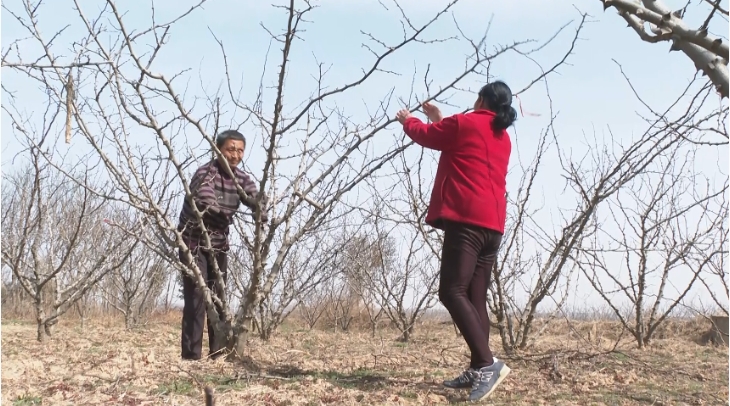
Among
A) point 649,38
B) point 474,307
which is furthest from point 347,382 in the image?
point 649,38

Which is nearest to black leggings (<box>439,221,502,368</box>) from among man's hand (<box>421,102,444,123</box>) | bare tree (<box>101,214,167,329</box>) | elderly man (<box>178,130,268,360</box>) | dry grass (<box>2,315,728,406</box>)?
dry grass (<box>2,315,728,406</box>)

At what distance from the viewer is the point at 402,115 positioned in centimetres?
312

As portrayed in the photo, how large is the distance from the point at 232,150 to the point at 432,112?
1217 mm

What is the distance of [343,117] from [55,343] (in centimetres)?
327

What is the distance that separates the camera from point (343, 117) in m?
3.76

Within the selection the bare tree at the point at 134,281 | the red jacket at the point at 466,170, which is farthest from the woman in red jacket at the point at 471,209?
the bare tree at the point at 134,281

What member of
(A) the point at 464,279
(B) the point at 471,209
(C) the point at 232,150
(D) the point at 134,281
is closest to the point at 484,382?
(A) the point at 464,279

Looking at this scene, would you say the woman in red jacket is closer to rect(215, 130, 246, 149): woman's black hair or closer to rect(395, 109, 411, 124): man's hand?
rect(395, 109, 411, 124): man's hand

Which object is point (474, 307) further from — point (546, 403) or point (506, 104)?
point (506, 104)

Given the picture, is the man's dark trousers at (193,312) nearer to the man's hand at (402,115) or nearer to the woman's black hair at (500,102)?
the man's hand at (402,115)

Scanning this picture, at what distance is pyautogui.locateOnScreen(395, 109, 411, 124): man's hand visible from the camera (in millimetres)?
3095

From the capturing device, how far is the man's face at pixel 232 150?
377 cm

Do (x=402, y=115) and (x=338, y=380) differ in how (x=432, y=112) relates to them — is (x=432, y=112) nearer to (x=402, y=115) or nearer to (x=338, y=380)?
(x=402, y=115)

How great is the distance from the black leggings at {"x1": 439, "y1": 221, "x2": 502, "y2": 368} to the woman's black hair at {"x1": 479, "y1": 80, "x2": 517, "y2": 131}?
0.50 meters
